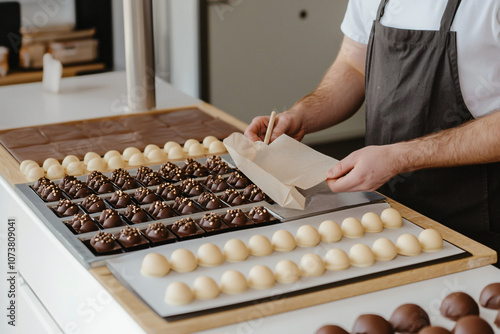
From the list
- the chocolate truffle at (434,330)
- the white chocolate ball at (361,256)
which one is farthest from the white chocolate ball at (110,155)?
the chocolate truffle at (434,330)

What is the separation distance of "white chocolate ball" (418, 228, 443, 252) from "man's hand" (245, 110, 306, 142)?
68cm

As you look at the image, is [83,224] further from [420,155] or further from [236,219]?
[420,155]

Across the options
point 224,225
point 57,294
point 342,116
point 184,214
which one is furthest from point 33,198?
point 342,116

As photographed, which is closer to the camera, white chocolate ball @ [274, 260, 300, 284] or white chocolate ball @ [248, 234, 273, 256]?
white chocolate ball @ [274, 260, 300, 284]

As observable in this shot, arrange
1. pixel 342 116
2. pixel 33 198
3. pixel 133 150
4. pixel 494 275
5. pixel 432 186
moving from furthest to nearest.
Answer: pixel 342 116 → pixel 133 150 → pixel 432 186 → pixel 33 198 → pixel 494 275

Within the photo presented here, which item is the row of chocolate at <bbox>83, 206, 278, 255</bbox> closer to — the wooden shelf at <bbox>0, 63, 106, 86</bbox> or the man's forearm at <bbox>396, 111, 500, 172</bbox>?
the man's forearm at <bbox>396, 111, 500, 172</bbox>

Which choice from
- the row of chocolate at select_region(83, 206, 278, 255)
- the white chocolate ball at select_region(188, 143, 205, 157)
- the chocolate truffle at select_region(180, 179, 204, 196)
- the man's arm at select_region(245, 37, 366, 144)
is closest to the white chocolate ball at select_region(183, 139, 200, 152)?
the white chocolate ball at select_region(188, 143, 205, 157)

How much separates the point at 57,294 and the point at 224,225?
45cm

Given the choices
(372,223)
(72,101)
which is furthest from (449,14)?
(72,101)

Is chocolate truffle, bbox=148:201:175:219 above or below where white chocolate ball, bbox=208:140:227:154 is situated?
below

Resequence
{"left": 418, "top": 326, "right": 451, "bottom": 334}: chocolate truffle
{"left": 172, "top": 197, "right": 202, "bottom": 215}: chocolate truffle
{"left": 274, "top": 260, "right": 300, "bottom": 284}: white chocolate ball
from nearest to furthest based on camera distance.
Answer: {"left": 418, "top": 326, "right": 451, "bottom": 334}: chocolate truffle, {"left": 274, "top": 260, "right": 300, "bottom": 284}: white chocolate ball, {"left": 172, "top": 197, "right": 202, "bottom": 215}: chocolate truffle

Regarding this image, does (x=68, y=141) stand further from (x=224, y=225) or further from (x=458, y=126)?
(x=458, y=126)

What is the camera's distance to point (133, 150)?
2.17 meters

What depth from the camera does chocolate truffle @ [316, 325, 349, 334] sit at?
1171 millimetres
